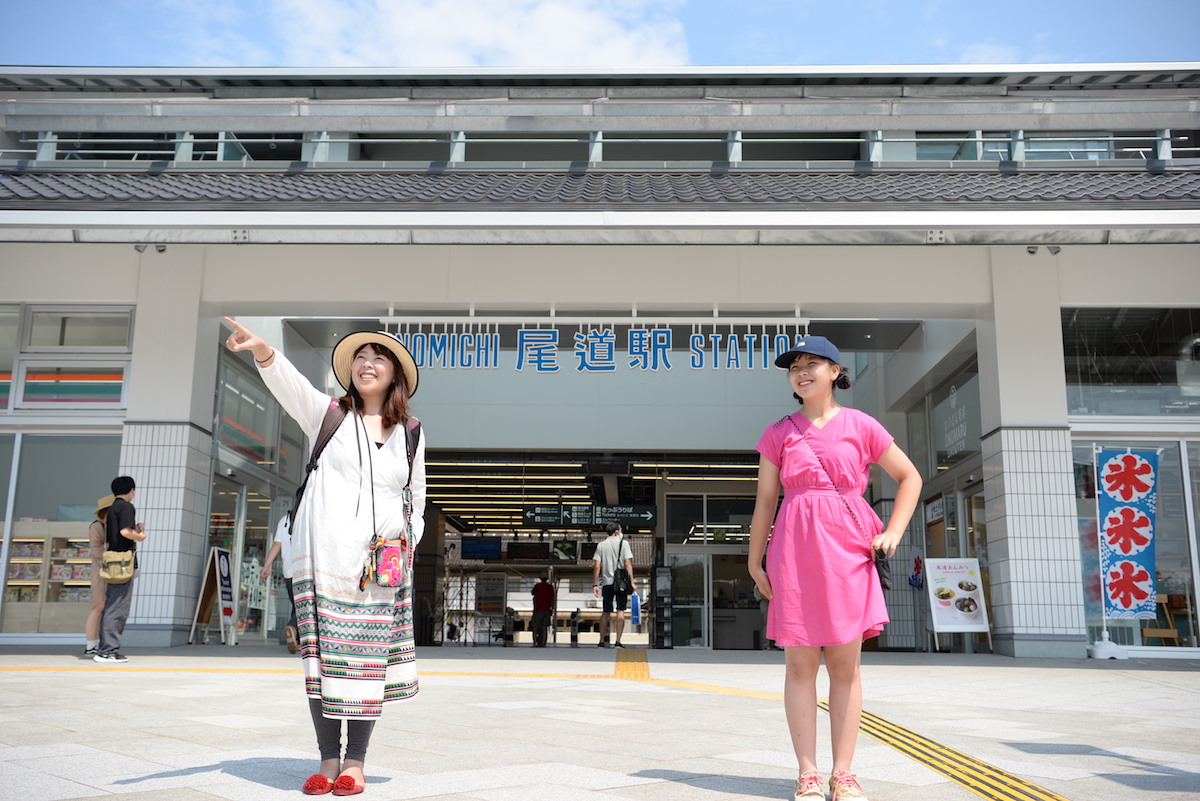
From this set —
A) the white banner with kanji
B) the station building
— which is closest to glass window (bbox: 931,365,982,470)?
the station building

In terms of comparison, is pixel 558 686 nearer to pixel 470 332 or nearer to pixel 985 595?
pixel 470 332

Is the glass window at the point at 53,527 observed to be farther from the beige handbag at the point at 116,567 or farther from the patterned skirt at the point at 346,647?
the patterned skirt at the point at 346,647

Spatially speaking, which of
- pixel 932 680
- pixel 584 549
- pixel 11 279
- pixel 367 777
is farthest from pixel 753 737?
pixel 584 549

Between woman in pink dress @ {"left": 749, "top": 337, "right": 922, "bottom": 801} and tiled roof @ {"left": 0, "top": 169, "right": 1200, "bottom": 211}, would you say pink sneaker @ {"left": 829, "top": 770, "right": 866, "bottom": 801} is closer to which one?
woman in pink dress @ {"left": 749, "top": 337, "right": 922, "bottom": 801}

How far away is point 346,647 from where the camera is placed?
10.7 ft

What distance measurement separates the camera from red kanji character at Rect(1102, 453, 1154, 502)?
1127 centimetres

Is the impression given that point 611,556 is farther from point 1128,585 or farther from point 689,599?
point 689,599

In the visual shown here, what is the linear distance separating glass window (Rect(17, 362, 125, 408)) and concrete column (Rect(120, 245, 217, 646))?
1.02 feet

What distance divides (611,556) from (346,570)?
35.6 ft

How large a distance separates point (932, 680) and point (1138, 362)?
5416 mm

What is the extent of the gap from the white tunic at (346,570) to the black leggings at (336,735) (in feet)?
0.18

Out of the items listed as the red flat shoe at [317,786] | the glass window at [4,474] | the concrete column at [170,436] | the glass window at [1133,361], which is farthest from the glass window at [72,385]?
the glass window at [1133,361]

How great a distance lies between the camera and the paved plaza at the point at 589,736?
334 cm

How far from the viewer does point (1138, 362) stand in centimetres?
1146
